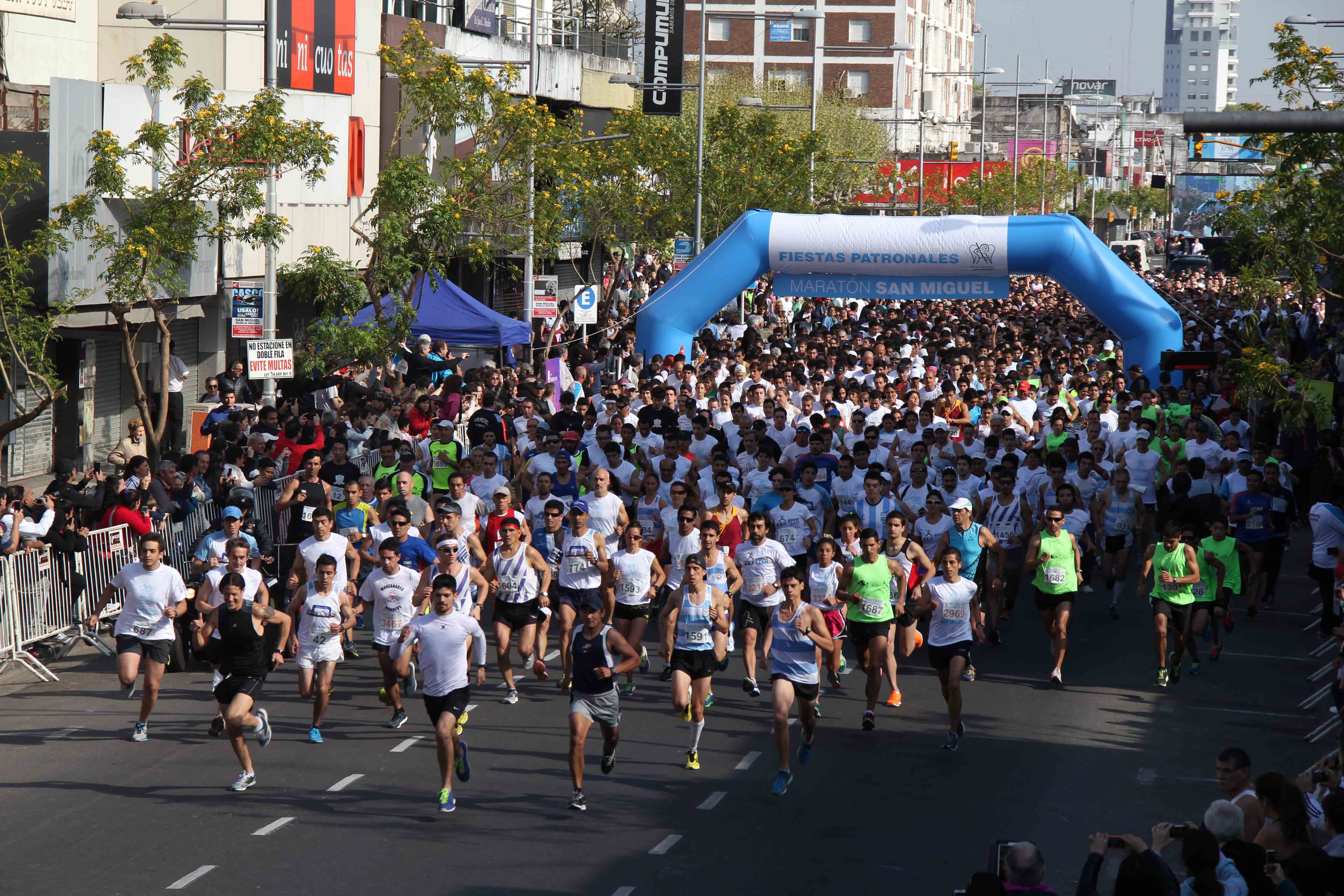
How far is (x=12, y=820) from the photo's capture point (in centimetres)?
991

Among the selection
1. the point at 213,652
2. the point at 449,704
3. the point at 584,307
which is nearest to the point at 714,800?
the point at 449,704

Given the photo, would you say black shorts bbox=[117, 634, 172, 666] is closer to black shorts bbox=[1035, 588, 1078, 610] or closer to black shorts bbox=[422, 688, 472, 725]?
black shorts bbox=[422, 688, 472, 725]

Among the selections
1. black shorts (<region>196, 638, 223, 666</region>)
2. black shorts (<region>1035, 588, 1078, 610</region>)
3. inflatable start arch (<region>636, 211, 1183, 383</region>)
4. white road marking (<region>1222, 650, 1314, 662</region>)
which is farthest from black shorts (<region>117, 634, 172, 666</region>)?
inflatable start arch (<region>636, 211, 1183, 383</region>)

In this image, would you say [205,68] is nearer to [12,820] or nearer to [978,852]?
[12,820]

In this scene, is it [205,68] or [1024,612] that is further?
[205,68]

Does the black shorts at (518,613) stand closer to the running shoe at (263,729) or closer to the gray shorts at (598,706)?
the running shoe at (263,729)

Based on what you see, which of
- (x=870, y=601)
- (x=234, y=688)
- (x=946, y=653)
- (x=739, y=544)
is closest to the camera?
(x=234, y=688)

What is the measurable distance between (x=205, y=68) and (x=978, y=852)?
21.7 meters

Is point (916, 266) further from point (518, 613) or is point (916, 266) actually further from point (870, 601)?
point (518, 613)

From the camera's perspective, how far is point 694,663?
1152cm

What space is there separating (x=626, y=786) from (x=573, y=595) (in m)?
2.95

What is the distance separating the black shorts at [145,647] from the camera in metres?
11.9

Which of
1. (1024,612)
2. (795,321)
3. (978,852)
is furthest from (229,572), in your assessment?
(795,321)

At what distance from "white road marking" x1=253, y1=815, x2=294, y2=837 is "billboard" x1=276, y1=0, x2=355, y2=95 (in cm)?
1888
